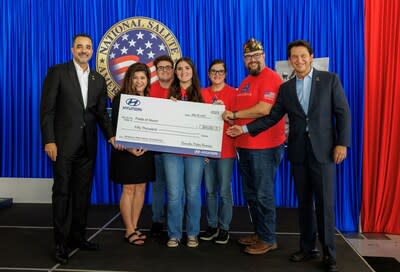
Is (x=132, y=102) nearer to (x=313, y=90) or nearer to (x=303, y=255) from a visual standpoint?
(x=313, y=90)

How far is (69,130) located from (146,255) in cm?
103

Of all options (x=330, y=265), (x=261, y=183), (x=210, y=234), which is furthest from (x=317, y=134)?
(x=210, y=234)

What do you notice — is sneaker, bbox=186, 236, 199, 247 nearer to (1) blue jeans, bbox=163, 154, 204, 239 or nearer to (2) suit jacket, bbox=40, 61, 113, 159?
(1) blue jeans, bbox=163, 154, 204, 239

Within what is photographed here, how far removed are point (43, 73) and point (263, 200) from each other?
3.12 meters

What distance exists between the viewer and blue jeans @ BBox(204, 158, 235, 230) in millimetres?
2811

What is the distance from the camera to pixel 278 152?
8.89 ft

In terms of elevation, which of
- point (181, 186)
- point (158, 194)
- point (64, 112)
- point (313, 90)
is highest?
point (313, 90)

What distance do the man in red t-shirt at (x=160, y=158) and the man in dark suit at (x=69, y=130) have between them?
1.81 feet

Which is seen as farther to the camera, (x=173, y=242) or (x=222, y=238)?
(x=222, y=238)

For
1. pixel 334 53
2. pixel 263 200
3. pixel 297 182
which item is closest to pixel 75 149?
pixel 263 200

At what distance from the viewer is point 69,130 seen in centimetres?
252

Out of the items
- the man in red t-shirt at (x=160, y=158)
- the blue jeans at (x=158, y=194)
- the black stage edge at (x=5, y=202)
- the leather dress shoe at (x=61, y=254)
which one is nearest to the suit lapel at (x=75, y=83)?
the man in red t-shirt at (x=160, y=158)

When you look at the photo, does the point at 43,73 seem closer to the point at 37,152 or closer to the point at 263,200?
the point at 37,152

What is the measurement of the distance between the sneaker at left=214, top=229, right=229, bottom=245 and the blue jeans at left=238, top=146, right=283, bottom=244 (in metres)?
0.26
